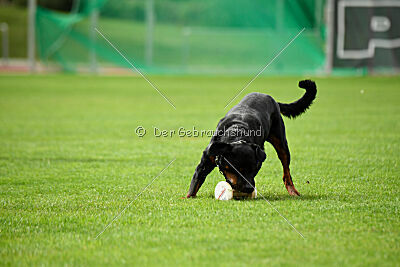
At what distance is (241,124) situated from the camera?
17.9ft

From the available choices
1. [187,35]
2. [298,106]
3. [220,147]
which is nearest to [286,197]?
[220,147]

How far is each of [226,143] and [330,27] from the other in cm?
1951

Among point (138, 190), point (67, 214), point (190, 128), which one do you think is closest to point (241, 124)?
point (138, 190)

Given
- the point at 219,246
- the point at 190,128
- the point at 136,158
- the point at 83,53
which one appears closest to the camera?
the point at 219,246

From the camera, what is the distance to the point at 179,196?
5.75 m

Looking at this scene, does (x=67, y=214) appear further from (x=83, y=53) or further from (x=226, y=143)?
(x=83, y=53)

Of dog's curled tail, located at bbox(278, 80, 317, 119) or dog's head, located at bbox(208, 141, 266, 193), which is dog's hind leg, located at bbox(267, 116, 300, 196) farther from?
dog's head, located at bbox(208, 141, 266, 193)

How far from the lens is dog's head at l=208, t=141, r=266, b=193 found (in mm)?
5090

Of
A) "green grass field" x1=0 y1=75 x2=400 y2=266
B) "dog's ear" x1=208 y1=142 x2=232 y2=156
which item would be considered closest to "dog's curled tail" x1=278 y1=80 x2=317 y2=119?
"green grass field" x1=0 y1=75 x2=400 y2=266

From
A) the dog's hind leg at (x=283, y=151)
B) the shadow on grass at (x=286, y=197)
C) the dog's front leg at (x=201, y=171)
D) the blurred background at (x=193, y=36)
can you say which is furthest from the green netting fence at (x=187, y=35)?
the dog's front leg at (x=201, y=171)

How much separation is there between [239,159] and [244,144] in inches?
6.0

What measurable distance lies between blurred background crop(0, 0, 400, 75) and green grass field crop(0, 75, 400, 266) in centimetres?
1264

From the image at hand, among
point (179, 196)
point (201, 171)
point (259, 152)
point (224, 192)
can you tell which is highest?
point (259, 152)

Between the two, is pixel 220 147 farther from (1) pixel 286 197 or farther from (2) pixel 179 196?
(1) pixel 286 197
